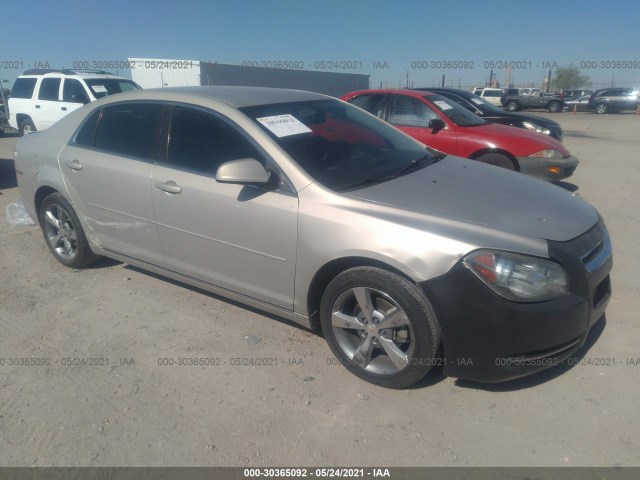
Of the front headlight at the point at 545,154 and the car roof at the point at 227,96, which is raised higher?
the car roof at the point at 227,96

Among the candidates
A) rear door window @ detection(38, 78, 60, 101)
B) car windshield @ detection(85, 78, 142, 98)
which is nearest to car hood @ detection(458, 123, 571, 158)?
car windshield @ detection(85, 78, 142, 98)

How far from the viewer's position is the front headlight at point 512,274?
2.37 meters

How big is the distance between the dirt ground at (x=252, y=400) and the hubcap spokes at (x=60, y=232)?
69 centimetres

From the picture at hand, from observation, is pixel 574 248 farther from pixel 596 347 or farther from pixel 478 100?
pixel 478 100

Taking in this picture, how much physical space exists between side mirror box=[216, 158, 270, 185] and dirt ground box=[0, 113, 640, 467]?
44.9 inches

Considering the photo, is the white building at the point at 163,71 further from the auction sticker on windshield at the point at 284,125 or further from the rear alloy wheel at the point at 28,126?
the auction sticker on windshield at the point at 284,125

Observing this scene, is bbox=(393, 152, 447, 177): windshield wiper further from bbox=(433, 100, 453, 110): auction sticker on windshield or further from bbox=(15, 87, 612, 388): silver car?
bbox=(433, 100, 453, 110): auction sticker on windshield

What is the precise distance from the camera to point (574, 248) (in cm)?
254

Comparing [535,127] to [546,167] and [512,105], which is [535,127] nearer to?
[546,167]

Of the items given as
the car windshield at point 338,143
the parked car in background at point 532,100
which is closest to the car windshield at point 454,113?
the car windshield at point 338,143

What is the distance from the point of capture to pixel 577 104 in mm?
31844

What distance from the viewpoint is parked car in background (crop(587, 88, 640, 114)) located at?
28609 mm

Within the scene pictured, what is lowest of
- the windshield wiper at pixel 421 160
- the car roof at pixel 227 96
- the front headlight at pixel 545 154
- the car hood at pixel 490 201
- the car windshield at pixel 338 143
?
the front headlight at pixel 545 154

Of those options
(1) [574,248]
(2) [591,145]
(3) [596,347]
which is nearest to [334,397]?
(1) [574,248]
